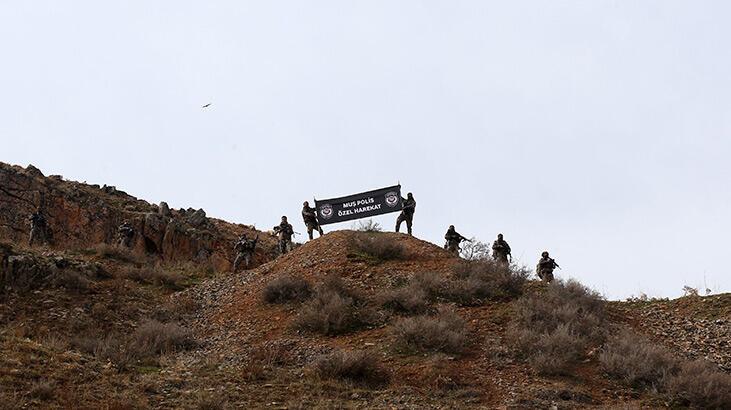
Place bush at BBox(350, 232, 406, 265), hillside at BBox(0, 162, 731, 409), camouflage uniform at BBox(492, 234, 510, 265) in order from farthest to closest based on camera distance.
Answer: camouflage uniform at BBox(492, 234, 510, 265), bush at BBox(350, 232, 406, 265), hillside at BBox(0, 162, 731, 409)

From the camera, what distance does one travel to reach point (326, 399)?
46.3ft

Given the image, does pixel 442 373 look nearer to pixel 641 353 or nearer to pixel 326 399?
pixel 326 399

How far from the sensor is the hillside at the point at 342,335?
47.3 feet

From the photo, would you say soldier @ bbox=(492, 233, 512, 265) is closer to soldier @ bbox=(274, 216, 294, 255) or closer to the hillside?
the hillside

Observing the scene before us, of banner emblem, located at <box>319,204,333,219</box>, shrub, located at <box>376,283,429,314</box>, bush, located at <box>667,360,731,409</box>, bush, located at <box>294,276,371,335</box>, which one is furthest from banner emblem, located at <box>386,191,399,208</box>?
bush, located at <box>667,360,731,409</box>

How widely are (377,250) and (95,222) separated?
17.4 meters

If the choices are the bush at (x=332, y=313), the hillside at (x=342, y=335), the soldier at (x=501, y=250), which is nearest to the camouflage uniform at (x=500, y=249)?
the soldier at (x=501, y=250)

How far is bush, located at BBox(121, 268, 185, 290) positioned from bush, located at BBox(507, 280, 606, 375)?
1108 cm

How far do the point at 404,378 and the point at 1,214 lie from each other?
24649 mm

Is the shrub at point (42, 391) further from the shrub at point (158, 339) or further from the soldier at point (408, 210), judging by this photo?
the soldier at point (408, 210)

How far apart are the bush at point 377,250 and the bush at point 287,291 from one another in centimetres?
269

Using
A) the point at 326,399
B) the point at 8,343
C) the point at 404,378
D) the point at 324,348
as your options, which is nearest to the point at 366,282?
the point at 324,348

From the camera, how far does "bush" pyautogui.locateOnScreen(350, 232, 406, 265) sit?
23259mm

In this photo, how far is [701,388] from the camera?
1456 centimetres
